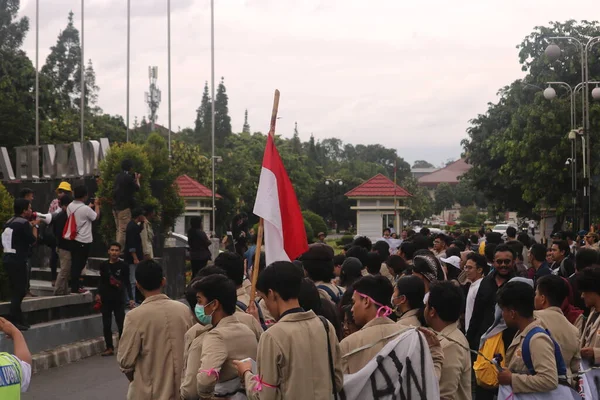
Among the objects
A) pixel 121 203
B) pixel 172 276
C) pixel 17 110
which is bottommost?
pixel 172 276

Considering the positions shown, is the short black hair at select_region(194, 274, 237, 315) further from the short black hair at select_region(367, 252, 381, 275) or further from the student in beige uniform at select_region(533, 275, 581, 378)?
the short black hair at select_region(367, 252, 381, 275)

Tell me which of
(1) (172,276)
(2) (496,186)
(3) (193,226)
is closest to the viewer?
(3) (193,226)

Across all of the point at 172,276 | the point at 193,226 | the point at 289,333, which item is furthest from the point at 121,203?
the point at 289,333

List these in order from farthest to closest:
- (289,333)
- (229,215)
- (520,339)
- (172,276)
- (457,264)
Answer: (229,215)
(172,276)
(457,264)
(520,339)
(289,333)

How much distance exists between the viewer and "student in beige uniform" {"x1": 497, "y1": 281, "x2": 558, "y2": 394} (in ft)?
17.8

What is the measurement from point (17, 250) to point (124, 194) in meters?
4.17

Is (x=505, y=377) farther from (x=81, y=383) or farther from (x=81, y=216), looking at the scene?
(x=81, y=216)

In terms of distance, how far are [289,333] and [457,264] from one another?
7013mm

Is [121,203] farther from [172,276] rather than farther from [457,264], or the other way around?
[457,264]

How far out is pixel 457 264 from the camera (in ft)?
37.6

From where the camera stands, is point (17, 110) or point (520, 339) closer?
point (520, 339)

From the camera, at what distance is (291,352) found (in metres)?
4.71

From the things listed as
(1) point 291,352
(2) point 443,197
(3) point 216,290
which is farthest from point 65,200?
(2) point 443,197

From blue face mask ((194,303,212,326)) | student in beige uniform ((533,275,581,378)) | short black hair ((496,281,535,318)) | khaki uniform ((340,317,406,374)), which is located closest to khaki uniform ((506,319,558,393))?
short black hair ((496,281,535,318))
